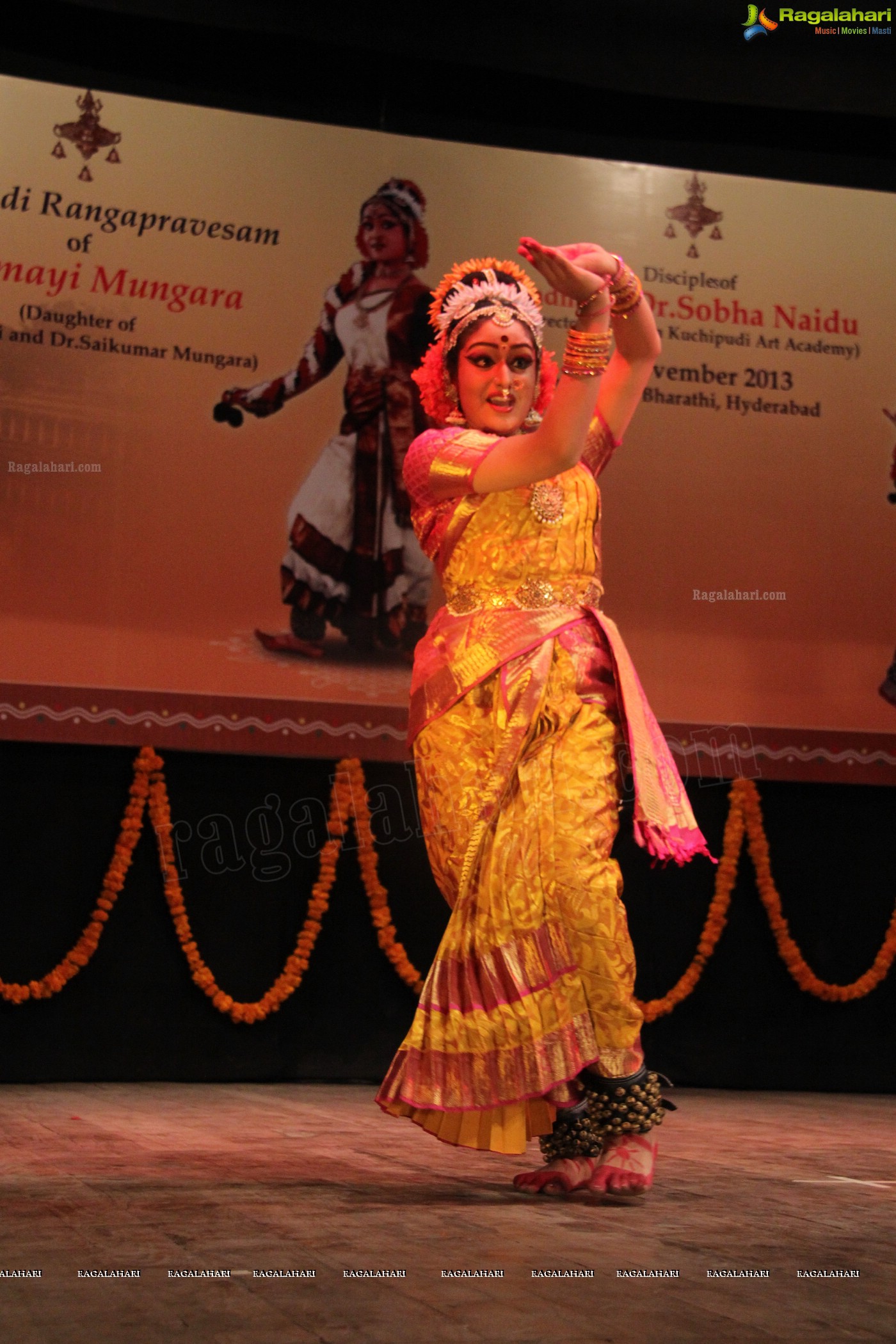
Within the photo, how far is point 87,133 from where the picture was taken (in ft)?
14.5

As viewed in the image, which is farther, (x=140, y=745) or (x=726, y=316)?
(x=726, y=316)

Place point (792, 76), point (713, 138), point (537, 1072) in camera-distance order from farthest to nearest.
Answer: point (713, 138) → point (792, 76) → point (537, 1072)

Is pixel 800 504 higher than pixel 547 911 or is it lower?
higher

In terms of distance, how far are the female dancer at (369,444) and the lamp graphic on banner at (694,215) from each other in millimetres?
842

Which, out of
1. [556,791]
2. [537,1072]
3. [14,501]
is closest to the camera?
[537,1072]

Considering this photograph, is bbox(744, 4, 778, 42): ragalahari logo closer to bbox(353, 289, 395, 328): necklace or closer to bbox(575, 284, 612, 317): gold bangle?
bbox(353, 289, 395, 328): necklace

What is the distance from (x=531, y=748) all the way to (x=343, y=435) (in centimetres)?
213

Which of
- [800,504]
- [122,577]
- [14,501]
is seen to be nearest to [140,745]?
[122,577]

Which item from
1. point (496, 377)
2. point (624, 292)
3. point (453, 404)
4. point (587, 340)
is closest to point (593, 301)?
point (587, 340)

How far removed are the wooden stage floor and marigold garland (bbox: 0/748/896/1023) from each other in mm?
905

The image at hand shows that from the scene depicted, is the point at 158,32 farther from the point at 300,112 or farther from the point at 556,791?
the point at 556,791

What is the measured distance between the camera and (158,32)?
4.45 metres

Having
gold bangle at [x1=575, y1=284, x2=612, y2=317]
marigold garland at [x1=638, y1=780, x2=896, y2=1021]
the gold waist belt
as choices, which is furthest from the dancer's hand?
marigold garland at [x1=638, y1=780, x2=896, y2=1021]

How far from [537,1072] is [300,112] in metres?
3.31
